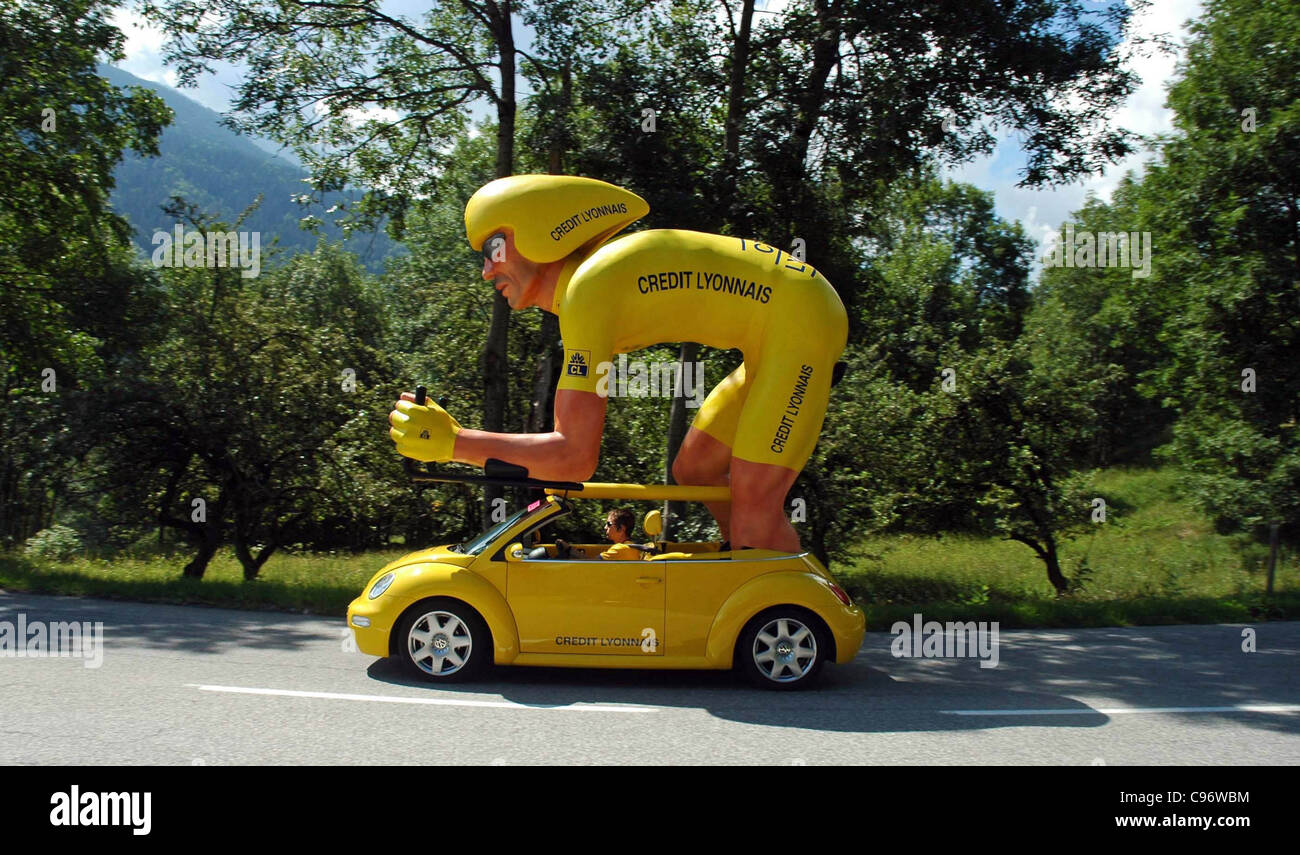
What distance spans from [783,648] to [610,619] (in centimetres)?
128

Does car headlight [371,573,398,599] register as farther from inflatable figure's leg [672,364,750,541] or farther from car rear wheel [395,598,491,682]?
inflatable figure's leg [672,364,750,541]

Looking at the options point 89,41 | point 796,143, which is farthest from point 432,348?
point 796,143

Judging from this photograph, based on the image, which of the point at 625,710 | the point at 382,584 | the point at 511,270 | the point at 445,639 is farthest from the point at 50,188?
the point at 625,710

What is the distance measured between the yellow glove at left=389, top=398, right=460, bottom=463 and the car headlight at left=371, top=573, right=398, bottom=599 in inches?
35.7

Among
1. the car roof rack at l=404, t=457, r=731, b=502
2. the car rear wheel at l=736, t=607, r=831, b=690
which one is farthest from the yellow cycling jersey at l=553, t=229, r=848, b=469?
the car rear wheel at l=736, t=607, r=831, b=690

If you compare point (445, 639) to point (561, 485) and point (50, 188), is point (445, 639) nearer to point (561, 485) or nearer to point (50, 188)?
point (561, 485)

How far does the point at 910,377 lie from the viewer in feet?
66.9

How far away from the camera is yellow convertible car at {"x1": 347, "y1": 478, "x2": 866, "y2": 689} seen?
7027mm

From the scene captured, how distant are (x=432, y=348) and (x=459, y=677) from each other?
606 inches

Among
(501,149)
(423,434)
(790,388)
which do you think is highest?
(501,149)

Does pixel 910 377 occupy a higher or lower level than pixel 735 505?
higher

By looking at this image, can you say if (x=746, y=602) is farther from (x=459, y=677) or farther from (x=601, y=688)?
(x=459, y=677)

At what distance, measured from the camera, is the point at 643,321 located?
25.0 ft

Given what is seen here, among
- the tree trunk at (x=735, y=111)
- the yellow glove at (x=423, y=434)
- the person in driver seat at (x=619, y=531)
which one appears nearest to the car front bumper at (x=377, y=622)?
the yellow glove at (x=423, y=434)
